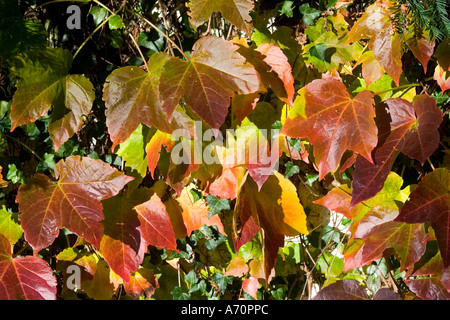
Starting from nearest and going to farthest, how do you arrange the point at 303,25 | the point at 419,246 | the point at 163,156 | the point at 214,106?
the point at 214,106 < the point at 419,246 < the point at 163,156 < the point at 303,25

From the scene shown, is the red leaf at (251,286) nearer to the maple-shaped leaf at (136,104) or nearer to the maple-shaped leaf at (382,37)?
the maple-shaped leaf at (136,104)

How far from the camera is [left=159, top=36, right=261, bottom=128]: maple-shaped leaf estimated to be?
1.07 meters

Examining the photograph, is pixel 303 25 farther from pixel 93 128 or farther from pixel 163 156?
pixel 93 128

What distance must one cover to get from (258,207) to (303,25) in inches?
25.4

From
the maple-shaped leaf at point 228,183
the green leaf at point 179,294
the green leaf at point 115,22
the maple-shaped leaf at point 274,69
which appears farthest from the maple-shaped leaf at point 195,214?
the green leaf at point 115,22

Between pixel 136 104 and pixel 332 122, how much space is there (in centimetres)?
51

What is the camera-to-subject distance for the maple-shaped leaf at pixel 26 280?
1203mm

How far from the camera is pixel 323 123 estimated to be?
45.1 inches

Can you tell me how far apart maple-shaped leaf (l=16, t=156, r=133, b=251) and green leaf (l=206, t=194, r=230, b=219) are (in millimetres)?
318

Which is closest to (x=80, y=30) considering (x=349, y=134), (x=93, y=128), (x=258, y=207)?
(x=93, y=128)

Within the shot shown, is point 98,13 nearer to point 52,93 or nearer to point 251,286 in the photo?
point 52,93

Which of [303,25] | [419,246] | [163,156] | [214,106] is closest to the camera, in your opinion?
[214,106]

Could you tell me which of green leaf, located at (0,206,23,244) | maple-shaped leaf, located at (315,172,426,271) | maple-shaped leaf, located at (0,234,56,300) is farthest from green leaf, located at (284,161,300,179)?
green leaf, located at (0,206,23,244)

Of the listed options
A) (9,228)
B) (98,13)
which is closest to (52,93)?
(98,13)
